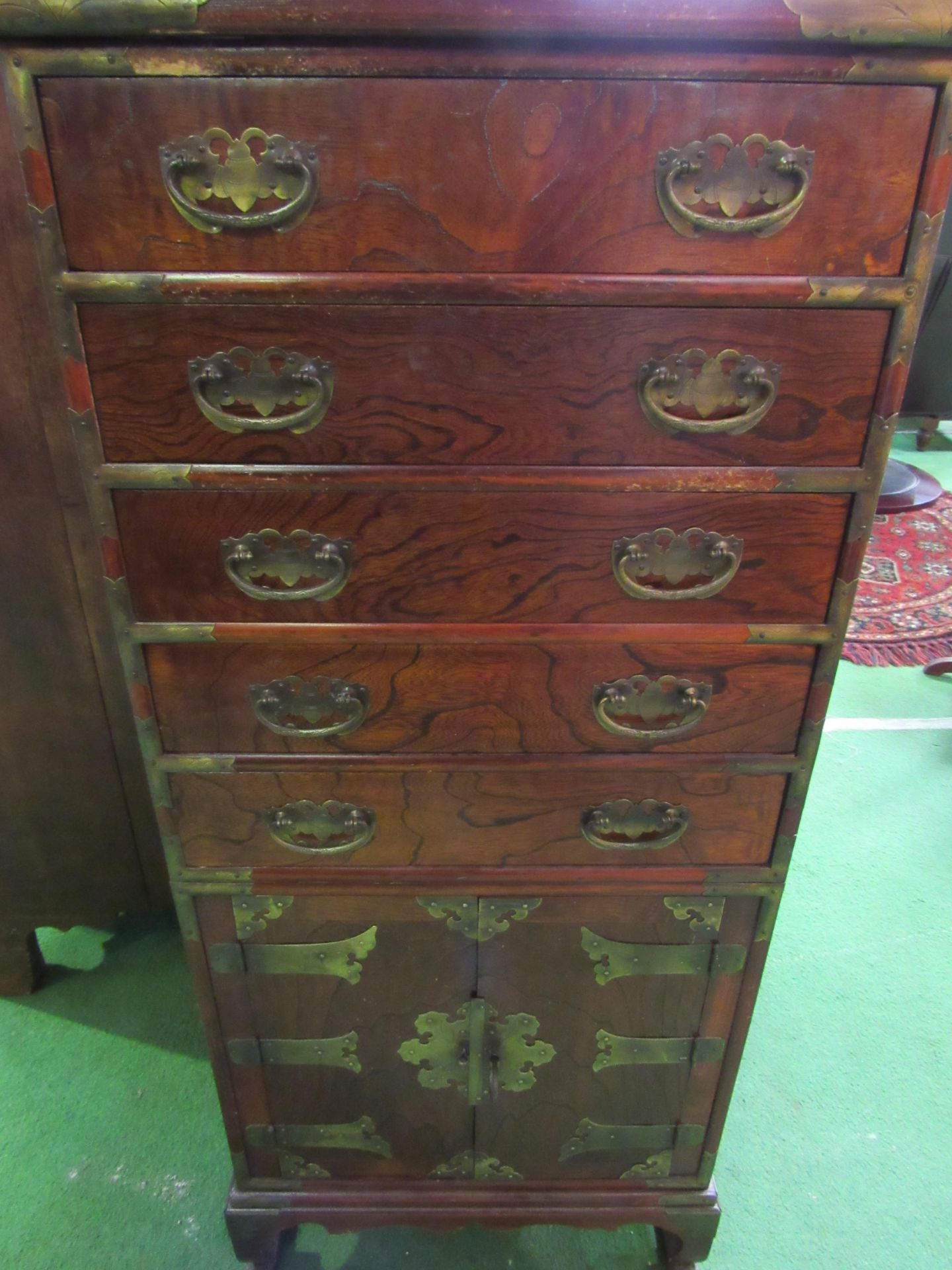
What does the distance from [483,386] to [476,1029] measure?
0.81m

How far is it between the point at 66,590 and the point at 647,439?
3.12 ft

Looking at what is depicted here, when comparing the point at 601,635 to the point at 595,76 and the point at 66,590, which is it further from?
the point at 66,590

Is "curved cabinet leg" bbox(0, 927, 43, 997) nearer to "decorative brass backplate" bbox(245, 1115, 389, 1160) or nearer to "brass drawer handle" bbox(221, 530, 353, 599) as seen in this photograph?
Result: "decorative brass backplate" bbox(245, 1115, 389, 1160)

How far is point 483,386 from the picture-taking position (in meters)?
0.80

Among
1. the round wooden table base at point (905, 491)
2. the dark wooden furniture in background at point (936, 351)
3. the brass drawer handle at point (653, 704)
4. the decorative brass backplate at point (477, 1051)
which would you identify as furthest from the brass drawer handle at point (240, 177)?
the round wooden table base at point (905, 491)

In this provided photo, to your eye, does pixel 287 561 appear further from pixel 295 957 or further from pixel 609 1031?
pixel 609 1031

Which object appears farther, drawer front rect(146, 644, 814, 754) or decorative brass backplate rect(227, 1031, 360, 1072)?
decorative brass backplate rect(227, 1031, 360, 1072)

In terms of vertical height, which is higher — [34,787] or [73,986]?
[34,787]

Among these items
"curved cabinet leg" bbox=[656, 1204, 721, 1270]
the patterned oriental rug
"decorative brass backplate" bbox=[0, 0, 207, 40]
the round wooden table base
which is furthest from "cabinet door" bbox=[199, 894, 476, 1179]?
the round wooden table base

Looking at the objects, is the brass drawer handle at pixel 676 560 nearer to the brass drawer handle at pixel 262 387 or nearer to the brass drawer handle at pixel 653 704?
the brass drawer handle at pixel 653 704

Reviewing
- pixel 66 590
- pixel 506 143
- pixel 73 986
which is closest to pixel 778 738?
pixel 506 143

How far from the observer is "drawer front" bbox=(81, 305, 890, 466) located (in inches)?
30.4

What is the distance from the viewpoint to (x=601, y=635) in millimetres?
897

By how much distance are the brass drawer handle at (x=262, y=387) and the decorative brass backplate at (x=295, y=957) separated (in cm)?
61
